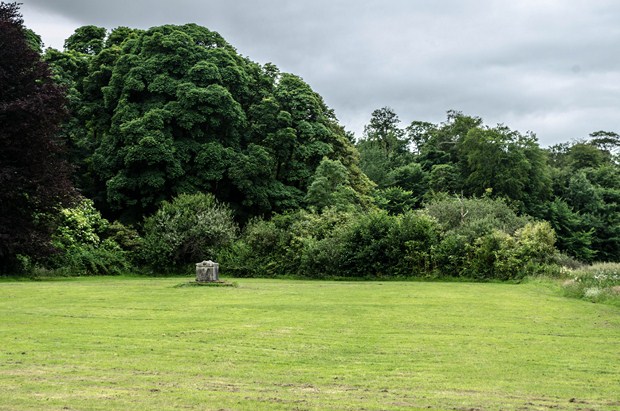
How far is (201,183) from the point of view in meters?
41.8

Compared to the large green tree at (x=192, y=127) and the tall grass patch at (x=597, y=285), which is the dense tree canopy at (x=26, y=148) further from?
the tall grass patch at (x=597, y=285)

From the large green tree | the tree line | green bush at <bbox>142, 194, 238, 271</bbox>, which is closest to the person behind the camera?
the tree line

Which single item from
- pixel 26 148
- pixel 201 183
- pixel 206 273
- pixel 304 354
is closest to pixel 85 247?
pixel 26 148

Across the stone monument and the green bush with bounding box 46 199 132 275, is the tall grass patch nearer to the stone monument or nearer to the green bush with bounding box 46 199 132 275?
the stone monument

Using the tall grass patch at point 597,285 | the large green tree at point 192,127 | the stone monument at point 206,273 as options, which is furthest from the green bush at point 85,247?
the tall grass patch at point 597,285

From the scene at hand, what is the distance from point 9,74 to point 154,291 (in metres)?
13.5

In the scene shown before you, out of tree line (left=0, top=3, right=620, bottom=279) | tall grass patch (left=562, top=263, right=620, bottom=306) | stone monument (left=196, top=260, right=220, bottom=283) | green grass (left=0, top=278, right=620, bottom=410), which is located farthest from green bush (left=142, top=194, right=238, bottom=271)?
tall grass patch (left=562, top=263, right=620, bottom=306)

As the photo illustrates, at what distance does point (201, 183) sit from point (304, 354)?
31498mm

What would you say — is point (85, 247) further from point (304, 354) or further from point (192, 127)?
point (304, 354)

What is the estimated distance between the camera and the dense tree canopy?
29.1 meters

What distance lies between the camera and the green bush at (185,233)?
120 feet

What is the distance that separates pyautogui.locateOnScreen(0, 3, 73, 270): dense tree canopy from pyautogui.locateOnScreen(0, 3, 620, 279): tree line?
65 mm

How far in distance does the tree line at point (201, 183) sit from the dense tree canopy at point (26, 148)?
7 centimetres

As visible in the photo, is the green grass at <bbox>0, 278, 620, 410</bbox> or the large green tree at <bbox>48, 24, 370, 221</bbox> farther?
the large green tree at <bbox>48, 24, 370, 221</bbox>
